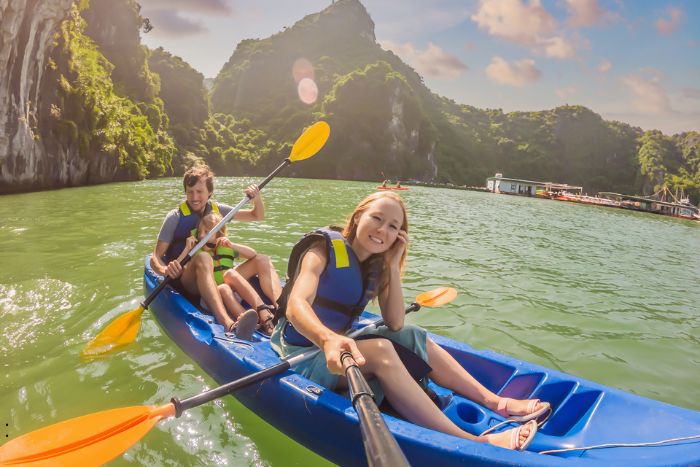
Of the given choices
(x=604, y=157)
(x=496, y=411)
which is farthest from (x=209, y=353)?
(x=604, y=157)

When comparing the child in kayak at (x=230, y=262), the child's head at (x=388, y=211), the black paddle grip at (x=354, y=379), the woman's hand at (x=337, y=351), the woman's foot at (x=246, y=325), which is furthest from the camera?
the child in kayak at (x=230, y=262)

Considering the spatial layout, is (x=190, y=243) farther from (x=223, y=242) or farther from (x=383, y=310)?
(x=383, y=310)

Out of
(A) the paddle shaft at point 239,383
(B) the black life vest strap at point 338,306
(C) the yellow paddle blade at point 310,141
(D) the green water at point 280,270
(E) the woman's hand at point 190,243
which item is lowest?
(D) the green water at point 280,270

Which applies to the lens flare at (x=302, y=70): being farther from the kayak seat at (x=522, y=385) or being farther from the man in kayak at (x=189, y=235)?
the kayak seat at (x=522, y=385)

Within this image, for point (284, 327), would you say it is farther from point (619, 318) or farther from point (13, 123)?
→ point (13, 123)

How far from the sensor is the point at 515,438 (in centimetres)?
232

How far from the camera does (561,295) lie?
700 cm

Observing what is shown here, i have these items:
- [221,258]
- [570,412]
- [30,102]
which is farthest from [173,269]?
[30,102]

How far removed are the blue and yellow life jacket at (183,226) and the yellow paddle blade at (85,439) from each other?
2428mm

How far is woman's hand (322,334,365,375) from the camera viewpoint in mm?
1976

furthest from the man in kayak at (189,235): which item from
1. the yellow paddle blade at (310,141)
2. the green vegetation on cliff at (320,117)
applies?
the green vegetation on cliff at (320,117)

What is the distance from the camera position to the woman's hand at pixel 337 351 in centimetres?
198

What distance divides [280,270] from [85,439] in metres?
4.77

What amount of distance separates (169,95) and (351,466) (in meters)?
74.7
